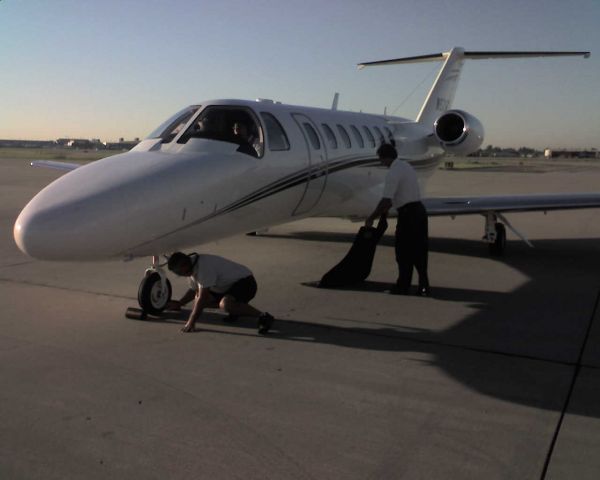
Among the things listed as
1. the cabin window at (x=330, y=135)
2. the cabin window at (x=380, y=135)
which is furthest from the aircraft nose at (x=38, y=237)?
the cabin window at (x=380, y=135)

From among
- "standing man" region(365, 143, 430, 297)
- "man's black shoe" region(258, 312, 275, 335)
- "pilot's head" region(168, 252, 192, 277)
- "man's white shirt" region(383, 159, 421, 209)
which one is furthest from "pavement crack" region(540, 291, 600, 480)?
"pilot's head" region(168, 252, 192, 277)

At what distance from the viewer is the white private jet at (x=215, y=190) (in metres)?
5.58

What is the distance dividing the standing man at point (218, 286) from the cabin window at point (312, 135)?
3.14 meters

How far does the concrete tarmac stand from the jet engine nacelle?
484cm

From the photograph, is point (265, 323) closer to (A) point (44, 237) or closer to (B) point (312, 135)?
(A) point (44, 237)

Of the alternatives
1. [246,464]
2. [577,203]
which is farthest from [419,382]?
[577,203]

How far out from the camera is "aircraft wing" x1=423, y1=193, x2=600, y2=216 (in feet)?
35.9

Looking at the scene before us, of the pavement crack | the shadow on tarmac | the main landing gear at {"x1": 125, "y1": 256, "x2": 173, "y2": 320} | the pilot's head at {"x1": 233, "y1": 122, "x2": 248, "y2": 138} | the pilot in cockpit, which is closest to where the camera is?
the pavement crack

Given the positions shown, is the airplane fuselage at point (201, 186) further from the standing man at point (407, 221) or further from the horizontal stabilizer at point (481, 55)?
the horizontal stabilizer at point (481, 55)

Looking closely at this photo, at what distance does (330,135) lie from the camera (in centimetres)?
984

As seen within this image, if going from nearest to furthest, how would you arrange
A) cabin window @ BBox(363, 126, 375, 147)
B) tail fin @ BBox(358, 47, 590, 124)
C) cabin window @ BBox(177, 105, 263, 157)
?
cabin window @ BBox(177, 105, 263, 157)
cabin window @ BBox(363, 126, 375, 147)
tail fin @ BBox(358, 47, 590, 124)

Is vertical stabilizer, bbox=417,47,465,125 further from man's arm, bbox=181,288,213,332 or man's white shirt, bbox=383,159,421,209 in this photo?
man's arm, bbox=181,288,213,332

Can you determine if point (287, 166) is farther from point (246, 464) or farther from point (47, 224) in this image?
point (246, 464)

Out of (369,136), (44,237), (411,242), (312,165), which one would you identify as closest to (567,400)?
(411,242)
